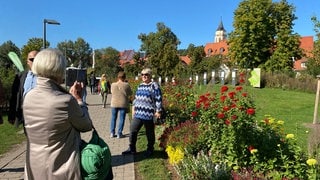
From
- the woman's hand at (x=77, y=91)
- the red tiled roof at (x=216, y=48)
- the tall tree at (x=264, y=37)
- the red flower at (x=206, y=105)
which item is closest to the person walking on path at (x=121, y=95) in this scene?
the red flower at (x=206, y=105)

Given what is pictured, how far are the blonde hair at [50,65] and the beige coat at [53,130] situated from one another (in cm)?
5

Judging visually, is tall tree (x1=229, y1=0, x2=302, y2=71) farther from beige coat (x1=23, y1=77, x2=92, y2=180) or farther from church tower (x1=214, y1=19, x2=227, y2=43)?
church tower (x1=214, y1=19, x2=227, y2=43)

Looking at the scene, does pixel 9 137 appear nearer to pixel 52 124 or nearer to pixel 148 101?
pixel 148 101

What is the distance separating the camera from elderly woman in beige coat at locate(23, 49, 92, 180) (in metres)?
3.02

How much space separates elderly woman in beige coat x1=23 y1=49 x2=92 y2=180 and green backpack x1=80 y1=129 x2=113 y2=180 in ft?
0.17

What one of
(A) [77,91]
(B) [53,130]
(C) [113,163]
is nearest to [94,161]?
(B) [53,130]

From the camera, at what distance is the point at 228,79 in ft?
125

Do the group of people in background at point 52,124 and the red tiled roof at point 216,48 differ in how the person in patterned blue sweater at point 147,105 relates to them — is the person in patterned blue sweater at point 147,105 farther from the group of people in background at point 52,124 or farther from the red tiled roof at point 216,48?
the red tiled roof at point 216,48

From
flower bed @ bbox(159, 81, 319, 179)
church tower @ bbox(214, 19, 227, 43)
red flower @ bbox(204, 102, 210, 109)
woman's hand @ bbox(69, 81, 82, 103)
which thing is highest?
church tower @ bbox(214, 19, 227, 43)

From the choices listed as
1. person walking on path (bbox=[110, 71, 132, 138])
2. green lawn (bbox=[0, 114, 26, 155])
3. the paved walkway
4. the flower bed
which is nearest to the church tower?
green lawn (bbox=[0, 114, 26, 155])

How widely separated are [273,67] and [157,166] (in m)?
47.7

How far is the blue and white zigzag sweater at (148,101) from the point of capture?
25.4 ft

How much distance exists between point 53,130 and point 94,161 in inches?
15.5

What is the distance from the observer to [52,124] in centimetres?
301
